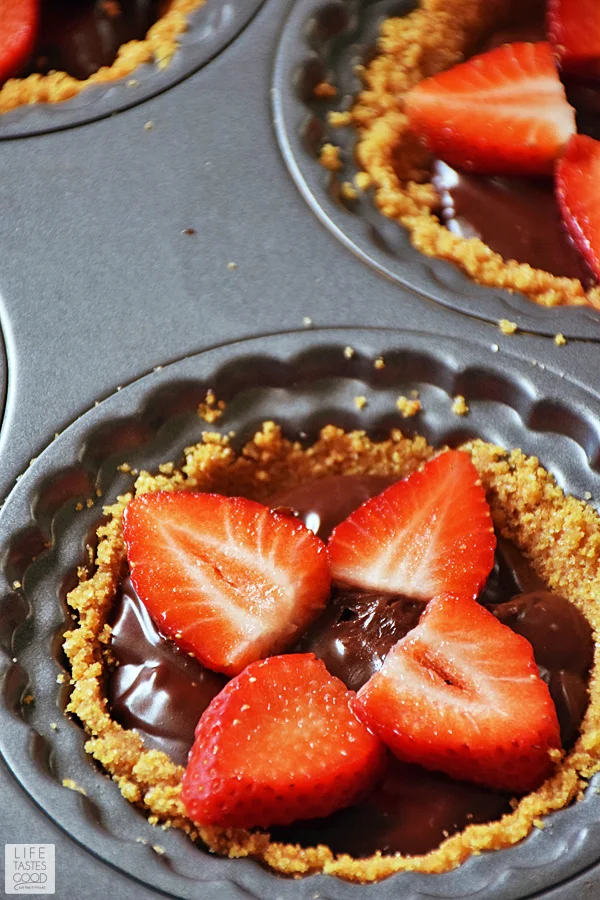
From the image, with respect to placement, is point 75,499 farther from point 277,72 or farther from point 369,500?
point 277,72

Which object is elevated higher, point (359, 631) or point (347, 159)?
point (347, 159)

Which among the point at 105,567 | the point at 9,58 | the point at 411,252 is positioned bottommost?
the point at 105,567

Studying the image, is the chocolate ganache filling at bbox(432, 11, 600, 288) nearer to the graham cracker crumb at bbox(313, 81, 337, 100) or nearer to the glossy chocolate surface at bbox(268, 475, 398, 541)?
the graham cracker crumb at bbox(313, 81, 337, 100)

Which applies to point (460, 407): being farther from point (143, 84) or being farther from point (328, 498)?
point (143, 84)

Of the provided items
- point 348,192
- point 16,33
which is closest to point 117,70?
point 16,33

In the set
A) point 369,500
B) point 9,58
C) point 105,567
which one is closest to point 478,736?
point 369,500

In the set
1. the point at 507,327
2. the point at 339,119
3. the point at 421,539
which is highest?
the point at 339,119
